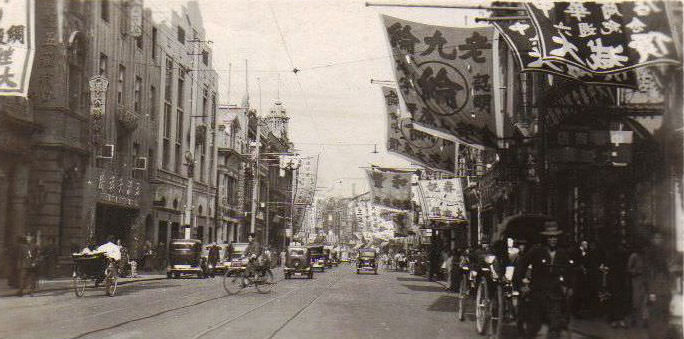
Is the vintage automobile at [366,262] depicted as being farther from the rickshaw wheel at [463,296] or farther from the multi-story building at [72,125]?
the rickshaw wheel at [463,296]

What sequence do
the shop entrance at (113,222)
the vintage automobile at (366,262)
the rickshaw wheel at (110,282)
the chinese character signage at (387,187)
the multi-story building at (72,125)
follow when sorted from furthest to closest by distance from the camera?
the vintage automobile at (366,262)
the chinese character signage at (387,187)
the shop entrance at (113,222)
the multi-story building at (72,125)
the rickshaw wheel at (110,282)

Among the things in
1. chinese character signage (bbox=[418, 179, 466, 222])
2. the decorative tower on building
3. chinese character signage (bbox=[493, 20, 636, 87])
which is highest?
the decorative tower on building

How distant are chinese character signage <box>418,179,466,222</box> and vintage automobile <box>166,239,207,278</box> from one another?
12207 millimetres

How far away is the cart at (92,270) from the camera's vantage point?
20.6 metres

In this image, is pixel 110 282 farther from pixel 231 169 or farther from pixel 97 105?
pixel 231 169

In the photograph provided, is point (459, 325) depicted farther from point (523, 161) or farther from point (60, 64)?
point (60, 64)

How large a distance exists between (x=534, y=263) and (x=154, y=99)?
82.1 ft

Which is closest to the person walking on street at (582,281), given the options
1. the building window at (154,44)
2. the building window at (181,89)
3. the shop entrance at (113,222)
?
the building window at (154,44)

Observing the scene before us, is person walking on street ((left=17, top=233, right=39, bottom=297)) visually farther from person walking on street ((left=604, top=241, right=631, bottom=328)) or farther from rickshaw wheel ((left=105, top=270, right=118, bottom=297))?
person walking on street ((left=604, top=241, right=631, bottom=328))

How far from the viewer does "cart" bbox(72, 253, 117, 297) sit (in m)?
20.6

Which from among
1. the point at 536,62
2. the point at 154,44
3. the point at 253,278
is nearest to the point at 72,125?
the point at 154,44

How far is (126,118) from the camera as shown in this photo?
102 ft

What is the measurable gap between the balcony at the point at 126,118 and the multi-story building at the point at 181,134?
248cm

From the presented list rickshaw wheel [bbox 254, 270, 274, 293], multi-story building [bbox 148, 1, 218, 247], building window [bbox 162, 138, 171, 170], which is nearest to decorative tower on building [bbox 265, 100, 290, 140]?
multi-story building [bbox 148, 1, 218, 247]
